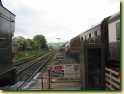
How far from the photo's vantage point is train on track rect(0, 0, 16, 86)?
6074mm

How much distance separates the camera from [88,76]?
9.73 metres

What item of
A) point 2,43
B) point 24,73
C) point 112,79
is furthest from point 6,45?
point 24,73

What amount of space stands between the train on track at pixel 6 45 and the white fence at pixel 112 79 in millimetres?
2950

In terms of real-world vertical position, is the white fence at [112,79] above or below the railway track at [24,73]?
above

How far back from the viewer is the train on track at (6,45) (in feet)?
19.9

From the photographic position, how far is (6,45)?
6.54 m

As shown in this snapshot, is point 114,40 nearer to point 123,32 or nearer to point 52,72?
point 52,72

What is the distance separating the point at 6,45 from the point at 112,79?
3.89 m

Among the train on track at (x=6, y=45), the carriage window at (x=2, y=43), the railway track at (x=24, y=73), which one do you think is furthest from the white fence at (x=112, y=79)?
the railway track at (x=24, y=73)

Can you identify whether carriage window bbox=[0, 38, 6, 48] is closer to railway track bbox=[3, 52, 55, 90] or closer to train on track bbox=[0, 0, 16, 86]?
train on track bbox=[0, 0, 16, 86]

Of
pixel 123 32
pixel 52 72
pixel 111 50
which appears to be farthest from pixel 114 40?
pixel 123 32

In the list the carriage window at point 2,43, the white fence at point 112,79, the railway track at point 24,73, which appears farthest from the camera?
the railway track at point 24,73

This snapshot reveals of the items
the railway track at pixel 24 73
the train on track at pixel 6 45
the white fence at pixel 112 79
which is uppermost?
the train on track at pixel 6 45

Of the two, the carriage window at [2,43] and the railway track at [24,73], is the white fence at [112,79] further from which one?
the railway track at [24,73]
